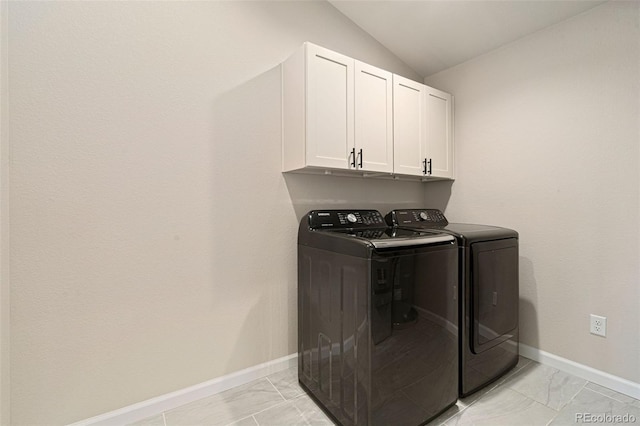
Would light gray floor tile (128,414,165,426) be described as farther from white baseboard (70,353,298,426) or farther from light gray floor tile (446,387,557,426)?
light gray floor tile (446,387,557,426)

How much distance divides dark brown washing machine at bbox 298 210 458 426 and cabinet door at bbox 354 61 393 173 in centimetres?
70

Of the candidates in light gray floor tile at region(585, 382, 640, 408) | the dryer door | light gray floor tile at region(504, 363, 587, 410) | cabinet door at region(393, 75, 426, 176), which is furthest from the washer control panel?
light gray floor tile at region(585, 382, 640, 408)

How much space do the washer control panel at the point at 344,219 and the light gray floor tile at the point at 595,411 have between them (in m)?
1.40

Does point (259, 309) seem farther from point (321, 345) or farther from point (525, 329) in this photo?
point (525, 329)

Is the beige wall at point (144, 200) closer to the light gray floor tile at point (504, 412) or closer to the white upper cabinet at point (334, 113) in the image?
the white upper cabinet at point (334, 113)

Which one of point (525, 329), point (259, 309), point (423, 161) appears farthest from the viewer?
point (423, 161)

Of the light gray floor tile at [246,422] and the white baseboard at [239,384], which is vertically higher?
the white baseboard at [239,384]

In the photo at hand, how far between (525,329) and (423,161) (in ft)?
4.84

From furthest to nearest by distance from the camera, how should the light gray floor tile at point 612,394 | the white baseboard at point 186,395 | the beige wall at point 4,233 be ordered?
the light gray floor tile at point 612,394 < the white baseboard at point 186,395 < the beige wall at point 4,233

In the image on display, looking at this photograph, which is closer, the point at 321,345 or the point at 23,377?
the point at 23,377

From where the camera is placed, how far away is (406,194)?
8.78ft

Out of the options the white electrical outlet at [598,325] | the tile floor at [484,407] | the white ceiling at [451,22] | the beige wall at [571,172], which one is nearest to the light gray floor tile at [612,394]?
the tile floor at [484,407]

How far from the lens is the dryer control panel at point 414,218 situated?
219 cm

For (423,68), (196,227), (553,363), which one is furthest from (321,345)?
(423,68)
